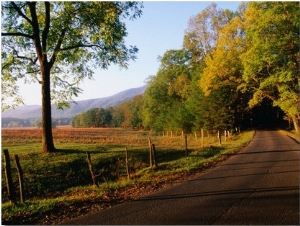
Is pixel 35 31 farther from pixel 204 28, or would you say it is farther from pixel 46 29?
pixel 204 28

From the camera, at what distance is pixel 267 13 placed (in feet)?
101

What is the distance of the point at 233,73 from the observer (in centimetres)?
4069

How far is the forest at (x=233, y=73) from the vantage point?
101ft

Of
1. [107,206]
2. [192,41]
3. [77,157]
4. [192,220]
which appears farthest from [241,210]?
[192,41]

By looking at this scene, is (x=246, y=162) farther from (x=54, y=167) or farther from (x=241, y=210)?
(x=54, y=167)

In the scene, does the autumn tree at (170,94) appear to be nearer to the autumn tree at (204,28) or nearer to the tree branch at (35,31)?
the autumn tree at (204,28)

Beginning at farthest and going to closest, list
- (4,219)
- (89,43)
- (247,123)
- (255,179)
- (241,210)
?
(247,123) < (89,43) < (255,179) < (4,219) < (241,210)

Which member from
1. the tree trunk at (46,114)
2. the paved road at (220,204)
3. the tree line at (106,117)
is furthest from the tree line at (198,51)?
the tree line at (106,117)

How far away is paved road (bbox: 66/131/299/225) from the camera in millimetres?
7504

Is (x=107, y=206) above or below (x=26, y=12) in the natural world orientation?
below

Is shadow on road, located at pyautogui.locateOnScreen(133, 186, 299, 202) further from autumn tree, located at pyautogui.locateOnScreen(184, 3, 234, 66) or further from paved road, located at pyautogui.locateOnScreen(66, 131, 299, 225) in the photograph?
autumn tree, located at pyautogui.locateOnScreen(184, 3, 234, 66)

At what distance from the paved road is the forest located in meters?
20.9

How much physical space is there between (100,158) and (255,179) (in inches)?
439

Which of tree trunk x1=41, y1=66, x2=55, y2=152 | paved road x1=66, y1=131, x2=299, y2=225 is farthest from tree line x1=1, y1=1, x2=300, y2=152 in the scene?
paved road x1=66, y1=131, x2=299, y2=225
